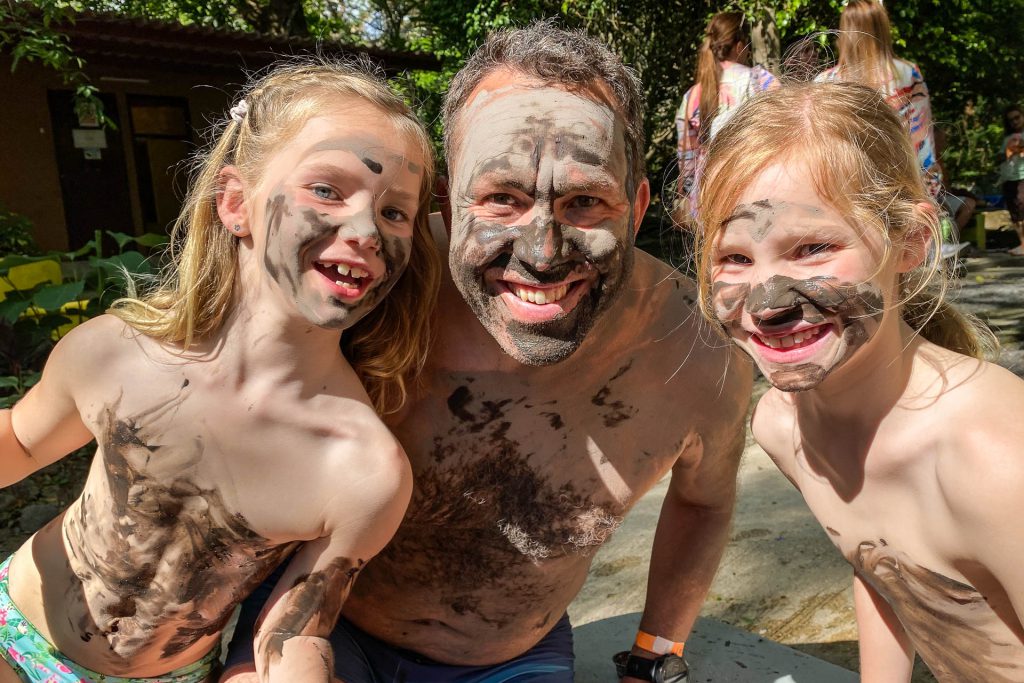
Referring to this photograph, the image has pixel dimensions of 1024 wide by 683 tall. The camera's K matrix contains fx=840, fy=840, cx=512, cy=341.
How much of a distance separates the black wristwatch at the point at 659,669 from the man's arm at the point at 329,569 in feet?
3.12

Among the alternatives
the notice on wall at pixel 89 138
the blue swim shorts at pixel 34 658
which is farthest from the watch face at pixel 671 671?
the notice on wall at pixel 89 138

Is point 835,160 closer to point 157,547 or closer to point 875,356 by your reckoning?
point 875,356

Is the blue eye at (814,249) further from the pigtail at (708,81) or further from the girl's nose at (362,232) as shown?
the pigtail at (708,81)

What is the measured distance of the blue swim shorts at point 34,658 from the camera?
177 cm

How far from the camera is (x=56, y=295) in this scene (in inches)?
162

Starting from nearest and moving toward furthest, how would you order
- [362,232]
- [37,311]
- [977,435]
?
[977,435] → [362,232] → [37,311]

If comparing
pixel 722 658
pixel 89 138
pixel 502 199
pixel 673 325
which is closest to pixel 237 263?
pixel 502 199

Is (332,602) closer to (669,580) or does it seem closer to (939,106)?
(669,580)

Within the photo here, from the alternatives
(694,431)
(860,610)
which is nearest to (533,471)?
(694,431)

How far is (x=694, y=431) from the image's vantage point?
202 centimetres

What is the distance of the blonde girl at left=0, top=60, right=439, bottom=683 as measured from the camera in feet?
5.37

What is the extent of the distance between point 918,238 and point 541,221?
0.68 m

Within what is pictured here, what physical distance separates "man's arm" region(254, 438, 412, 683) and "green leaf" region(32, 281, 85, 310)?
3023mm

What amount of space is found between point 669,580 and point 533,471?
2.02 ft
